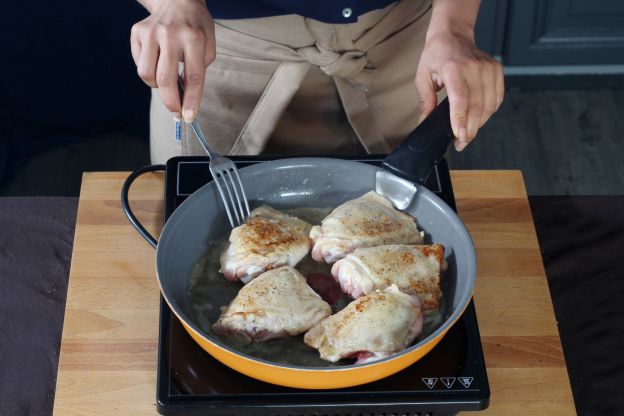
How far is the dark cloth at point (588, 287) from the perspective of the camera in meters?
1.21

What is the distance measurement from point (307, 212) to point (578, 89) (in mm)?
1899

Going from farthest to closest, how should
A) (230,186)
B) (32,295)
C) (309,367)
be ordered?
1. (32,295)
2. (230,186)
3. (309,367)

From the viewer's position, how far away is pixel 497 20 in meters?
2.58

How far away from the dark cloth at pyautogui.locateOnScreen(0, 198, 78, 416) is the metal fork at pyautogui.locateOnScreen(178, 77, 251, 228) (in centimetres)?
33

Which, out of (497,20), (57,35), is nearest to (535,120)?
(497,20)

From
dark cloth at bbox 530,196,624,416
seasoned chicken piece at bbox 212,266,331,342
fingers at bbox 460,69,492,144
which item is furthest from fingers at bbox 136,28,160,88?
dark cloth at bbox 530,196,624,416

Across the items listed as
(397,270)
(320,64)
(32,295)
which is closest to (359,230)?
(397,270)

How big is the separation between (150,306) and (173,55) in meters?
0.36

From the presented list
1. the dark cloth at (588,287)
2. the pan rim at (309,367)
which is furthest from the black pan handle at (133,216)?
the dark cloth at (588,287)

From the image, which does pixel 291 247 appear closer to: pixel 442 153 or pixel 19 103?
pixel 442 153

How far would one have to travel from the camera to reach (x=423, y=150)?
1136mm

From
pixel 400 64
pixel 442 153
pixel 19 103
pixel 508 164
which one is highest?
pixel 442 153

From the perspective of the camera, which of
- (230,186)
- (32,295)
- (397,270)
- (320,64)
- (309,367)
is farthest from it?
(320,64)

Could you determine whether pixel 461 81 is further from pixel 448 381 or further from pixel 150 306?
pixel 150 306
